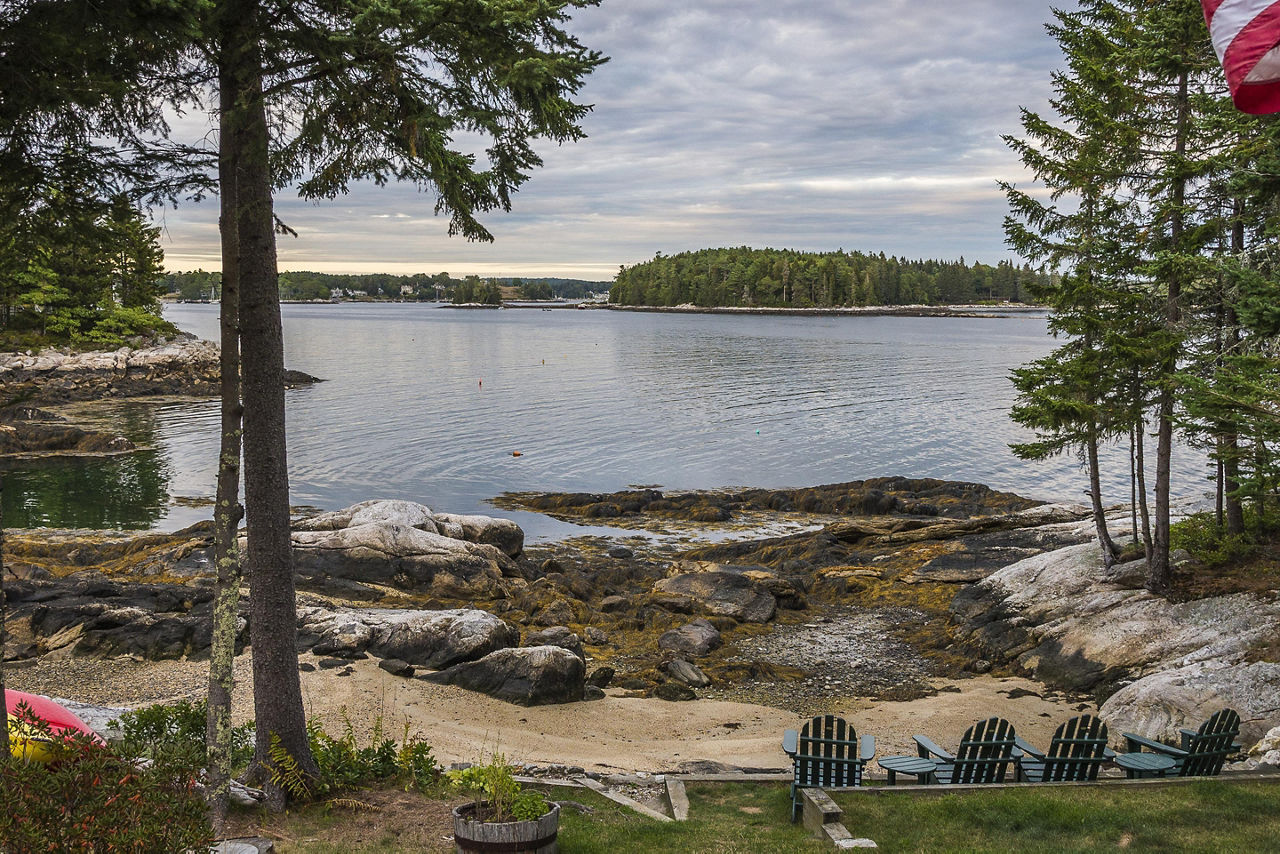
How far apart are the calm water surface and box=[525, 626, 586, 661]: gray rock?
12963mm

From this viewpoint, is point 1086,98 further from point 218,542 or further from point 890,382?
point 890,382

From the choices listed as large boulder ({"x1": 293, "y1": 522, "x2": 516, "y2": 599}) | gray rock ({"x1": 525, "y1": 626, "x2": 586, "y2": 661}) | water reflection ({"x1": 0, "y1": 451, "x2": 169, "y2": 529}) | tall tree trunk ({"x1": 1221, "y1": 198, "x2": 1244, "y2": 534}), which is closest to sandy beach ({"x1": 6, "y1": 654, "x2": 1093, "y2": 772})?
gray rock ({"x1": 525, "y1": 626, "x2": 586, "y2": 661})

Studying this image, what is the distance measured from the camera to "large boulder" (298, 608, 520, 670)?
1509 centimetres

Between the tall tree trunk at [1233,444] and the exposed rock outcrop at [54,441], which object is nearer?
the tall tree trunk at [1233,444]

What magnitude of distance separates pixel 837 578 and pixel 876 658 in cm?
567

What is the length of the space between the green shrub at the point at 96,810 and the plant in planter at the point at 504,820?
6.67 feet

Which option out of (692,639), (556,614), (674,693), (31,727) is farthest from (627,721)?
(31,727)

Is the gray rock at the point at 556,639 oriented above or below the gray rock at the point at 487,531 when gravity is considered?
below

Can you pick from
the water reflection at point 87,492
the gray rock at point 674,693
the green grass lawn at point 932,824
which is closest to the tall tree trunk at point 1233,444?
the green grass lawn at point 932,824

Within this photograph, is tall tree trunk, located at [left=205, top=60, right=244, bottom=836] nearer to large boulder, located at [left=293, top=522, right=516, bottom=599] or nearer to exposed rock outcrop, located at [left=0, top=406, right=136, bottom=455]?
large boulder, located at [left=293, top=522, right=516, bottom=599]

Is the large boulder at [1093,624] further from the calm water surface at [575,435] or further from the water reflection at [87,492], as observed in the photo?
the water reflection at [87,492]

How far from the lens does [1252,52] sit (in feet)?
13.4

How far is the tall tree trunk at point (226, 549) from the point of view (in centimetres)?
715

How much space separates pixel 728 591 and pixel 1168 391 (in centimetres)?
1025
